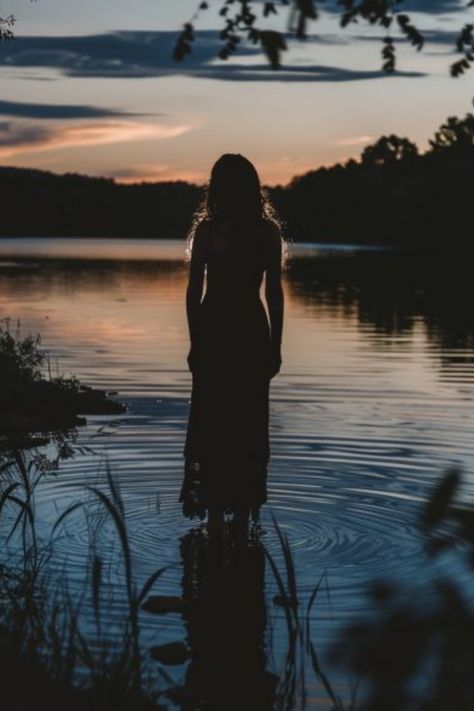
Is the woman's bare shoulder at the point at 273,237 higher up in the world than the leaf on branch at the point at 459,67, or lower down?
lower down

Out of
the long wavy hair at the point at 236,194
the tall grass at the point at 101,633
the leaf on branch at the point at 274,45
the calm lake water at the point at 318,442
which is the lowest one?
the calm lake water at the point at 318,442

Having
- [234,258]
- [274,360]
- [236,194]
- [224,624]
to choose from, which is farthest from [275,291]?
[224,624]

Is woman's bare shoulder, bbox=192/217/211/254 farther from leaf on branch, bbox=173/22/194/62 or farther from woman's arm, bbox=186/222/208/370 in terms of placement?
leaf on branch, bbox=173/22/194/62

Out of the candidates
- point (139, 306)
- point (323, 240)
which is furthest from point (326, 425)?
point (323, 240)

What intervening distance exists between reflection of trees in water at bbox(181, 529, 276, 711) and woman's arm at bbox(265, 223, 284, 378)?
4.18 ft

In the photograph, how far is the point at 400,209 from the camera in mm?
143250

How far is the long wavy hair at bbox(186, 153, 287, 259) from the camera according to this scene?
714cm

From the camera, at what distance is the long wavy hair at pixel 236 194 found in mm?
7141

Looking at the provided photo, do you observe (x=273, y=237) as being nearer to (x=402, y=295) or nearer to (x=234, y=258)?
(x=234, y=258)

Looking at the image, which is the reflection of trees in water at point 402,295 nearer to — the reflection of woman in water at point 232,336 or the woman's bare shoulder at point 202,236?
the reflection of woman in water at point 232,336

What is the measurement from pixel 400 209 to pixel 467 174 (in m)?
25.4

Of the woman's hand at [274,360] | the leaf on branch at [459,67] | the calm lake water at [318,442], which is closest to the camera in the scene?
the leaf on branch at [459,67]

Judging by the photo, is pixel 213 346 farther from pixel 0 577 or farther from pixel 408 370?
pixel 408 370

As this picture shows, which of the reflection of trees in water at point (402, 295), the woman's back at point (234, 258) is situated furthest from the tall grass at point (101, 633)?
the reflection of trees in water at point (402, 295)
